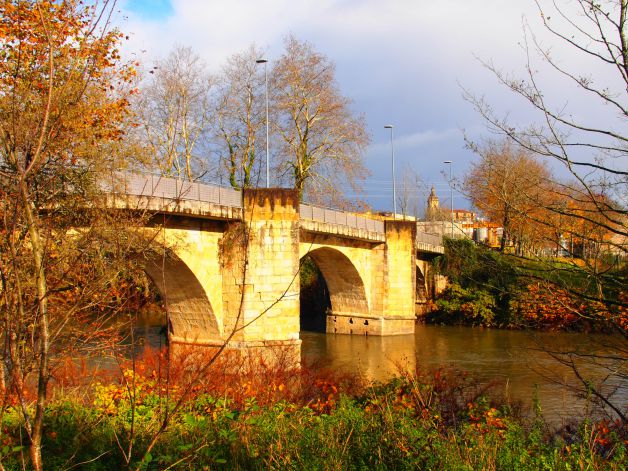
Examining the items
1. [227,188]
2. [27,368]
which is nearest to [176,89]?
[227,188]

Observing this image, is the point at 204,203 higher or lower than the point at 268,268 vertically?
higher

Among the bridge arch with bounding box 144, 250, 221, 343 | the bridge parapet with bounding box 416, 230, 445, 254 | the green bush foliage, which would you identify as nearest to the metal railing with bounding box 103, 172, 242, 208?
the bridge arch with bounding box 144, 250, 221, 343

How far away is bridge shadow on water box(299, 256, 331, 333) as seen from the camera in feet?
108

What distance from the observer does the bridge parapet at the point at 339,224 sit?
2040 cm

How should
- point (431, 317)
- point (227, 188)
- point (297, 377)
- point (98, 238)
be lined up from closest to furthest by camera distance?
point (98, 238) < point (297, 377) < point (227, 188) < point (431, 317)

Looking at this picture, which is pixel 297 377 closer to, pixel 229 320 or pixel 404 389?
pixel 404 389

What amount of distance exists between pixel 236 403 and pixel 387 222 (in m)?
18.8

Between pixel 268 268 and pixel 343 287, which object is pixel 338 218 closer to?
pixel 343 287

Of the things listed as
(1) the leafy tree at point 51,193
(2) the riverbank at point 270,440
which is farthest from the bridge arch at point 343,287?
(2) the riverbank at point 270,440

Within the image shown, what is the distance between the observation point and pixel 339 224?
74.0ft

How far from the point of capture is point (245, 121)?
85.8 ft

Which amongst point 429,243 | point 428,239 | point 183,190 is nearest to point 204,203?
point 183,190

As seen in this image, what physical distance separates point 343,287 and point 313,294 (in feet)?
22.2

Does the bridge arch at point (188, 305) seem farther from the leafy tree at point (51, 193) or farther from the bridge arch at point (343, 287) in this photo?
the bridge arch at point (343, 287)
